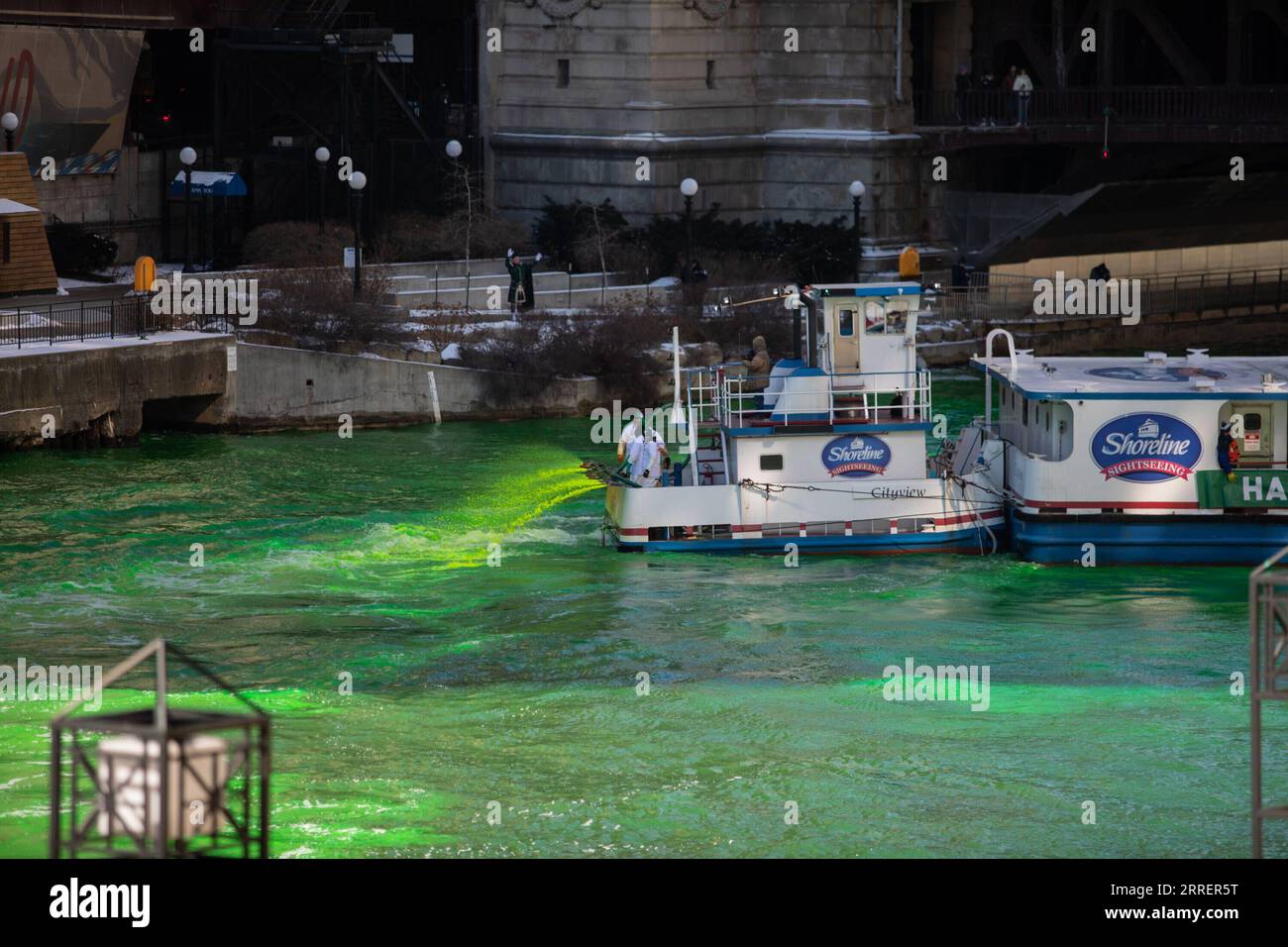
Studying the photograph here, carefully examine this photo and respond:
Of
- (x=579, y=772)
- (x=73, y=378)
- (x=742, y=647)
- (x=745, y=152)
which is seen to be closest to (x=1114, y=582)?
(x=742, y=647)

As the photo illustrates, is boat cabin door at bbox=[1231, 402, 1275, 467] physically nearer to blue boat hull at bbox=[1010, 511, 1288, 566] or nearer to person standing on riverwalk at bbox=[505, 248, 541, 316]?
blue boat hull at bbox=[1010, 511, 1288, 566]

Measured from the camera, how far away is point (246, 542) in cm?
3525

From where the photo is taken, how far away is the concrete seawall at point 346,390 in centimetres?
4650

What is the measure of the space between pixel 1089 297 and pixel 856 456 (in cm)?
2626

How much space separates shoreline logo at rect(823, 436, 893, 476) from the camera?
35.2 metres

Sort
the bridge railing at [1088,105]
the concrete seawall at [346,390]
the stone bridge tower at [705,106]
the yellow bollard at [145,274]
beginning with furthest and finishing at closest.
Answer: the bridge railing at [1088,105] → the stone bridge tower at [705,106] → the concrete seawall at [346,390] → the yellow bollard at [145,274]

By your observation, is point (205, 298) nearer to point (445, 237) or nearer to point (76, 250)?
point (76, 250)

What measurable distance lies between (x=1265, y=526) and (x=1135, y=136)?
2852 centimetres

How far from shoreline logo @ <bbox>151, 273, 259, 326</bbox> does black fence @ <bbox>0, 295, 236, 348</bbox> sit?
17 centimetres

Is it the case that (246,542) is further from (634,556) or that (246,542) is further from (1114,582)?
(1114,582)

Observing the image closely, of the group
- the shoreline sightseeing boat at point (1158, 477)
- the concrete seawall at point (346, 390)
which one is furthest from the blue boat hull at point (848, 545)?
the concrete seawall at point (346, 390)
